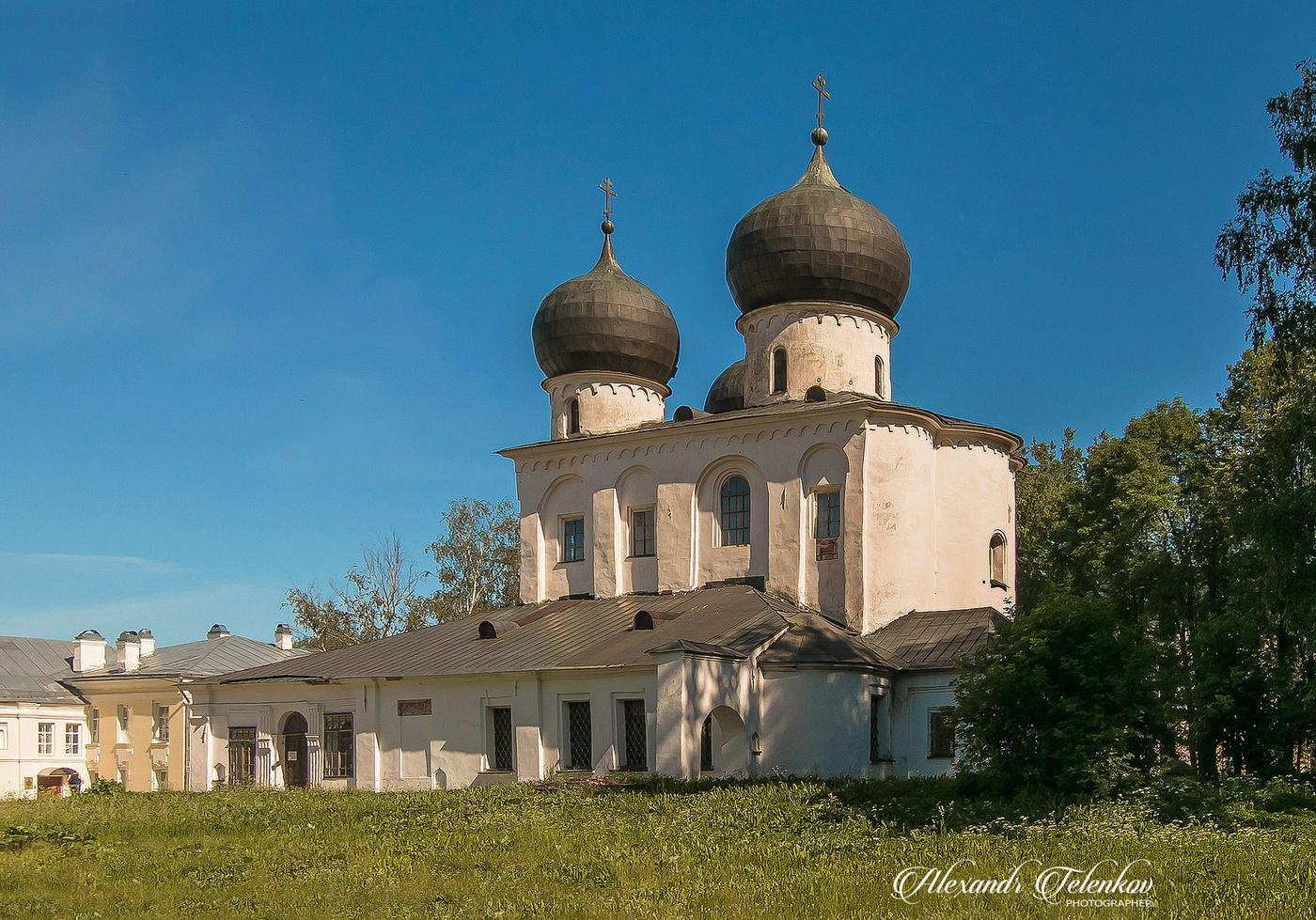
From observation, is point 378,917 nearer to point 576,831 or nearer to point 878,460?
point 576,831

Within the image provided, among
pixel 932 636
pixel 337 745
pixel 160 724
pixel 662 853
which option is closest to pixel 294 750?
pixel 337 745

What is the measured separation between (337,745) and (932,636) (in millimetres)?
10815

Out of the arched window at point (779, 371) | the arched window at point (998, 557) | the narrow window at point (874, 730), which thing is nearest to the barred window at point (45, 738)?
the arched window at point (779, 371)

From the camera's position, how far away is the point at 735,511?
2511cm

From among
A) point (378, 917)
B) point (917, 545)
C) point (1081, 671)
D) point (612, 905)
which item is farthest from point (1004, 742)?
point (917, 545)

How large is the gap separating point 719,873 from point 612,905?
1.30 metres

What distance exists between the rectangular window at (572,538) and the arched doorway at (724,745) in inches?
290

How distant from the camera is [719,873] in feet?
34.4

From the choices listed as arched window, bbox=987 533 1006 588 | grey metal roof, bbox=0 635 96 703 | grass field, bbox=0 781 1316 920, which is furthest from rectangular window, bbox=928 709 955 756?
grey metal roof, bbox=0 635 96 703

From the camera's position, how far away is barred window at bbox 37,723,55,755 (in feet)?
126

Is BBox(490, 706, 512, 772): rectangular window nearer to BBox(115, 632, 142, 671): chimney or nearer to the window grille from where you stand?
the window grille

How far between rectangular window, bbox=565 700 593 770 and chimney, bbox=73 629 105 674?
825 inches

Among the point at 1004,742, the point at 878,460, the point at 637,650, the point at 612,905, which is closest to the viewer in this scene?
the point at 612,905

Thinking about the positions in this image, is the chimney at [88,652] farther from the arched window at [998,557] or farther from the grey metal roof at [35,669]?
the arched window at [998,557]
